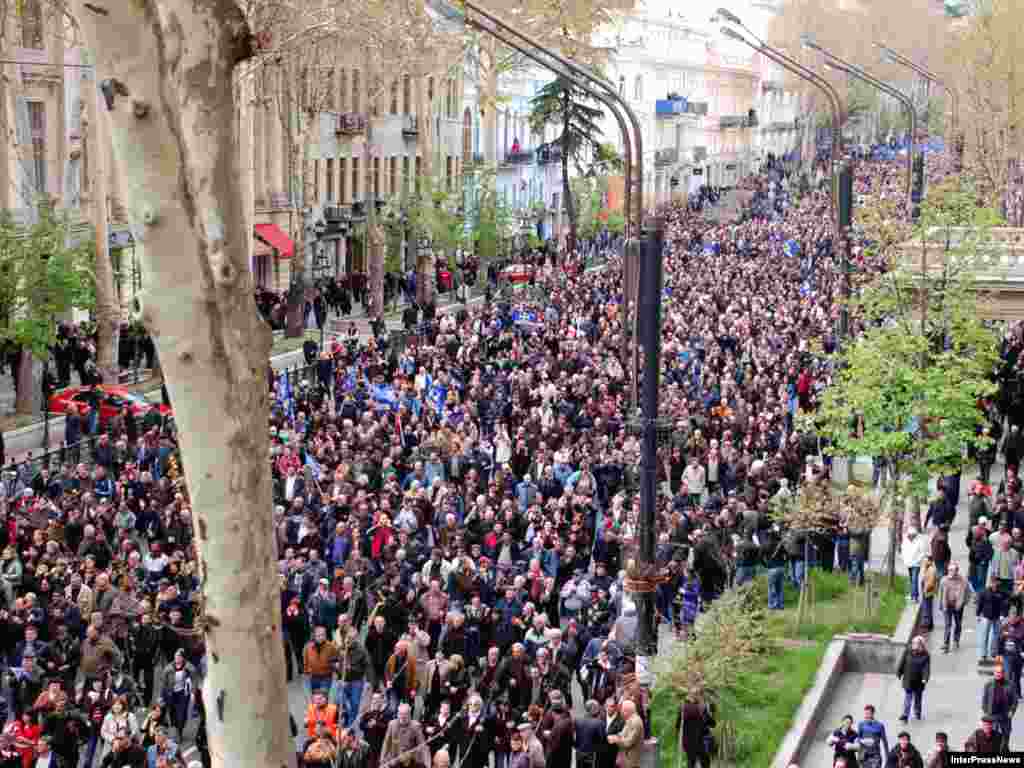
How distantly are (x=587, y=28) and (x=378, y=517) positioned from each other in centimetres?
3713

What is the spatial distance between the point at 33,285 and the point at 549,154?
167 feet

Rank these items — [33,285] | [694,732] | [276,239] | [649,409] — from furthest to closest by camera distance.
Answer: [276,239], [33,285], [694,732], [649,409]

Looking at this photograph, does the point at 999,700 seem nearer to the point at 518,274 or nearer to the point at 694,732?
the point at 694,732

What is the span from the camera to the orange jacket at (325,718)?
1436 cm

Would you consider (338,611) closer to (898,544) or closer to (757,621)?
(757,621)

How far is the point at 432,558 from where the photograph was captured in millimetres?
19406

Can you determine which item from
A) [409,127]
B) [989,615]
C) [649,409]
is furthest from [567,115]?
[649,409]

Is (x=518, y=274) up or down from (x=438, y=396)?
up

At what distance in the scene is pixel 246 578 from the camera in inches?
196

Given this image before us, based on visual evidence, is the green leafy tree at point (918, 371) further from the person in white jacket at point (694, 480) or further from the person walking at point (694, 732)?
the person walking at point (694, 732)

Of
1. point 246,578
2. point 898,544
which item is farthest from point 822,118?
point 246,578

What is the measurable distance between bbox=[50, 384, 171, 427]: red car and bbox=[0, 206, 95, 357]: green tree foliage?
0.86m

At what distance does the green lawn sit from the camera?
17406mm

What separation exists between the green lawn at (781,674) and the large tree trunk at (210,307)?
11.9 m
